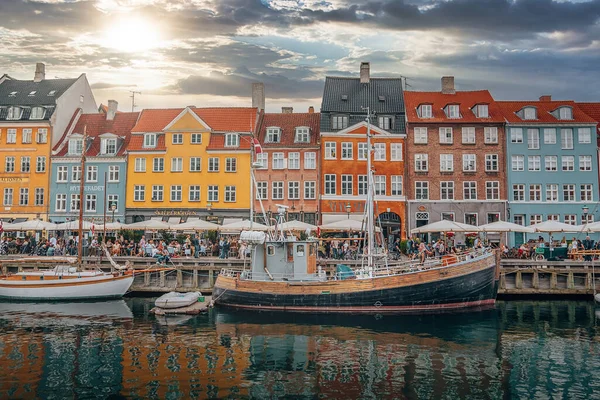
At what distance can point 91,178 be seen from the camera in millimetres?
49906

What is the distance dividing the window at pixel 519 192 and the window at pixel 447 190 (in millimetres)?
5588

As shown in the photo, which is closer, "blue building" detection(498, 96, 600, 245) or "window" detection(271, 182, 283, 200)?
"blue building" detection(498, 96, 600, 245)

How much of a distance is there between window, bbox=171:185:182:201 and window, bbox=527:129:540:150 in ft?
106

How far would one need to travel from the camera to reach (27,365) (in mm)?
17828

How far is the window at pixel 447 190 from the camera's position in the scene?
47.5m

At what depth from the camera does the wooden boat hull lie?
26.8 metres

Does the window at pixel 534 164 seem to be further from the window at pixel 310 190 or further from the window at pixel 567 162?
the window at pixel 310 190

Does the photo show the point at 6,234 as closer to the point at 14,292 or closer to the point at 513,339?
the point at 14,292

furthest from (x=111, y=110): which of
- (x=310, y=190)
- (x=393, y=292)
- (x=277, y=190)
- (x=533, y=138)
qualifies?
(x=533, y=138)

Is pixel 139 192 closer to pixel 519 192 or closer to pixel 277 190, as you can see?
pixel 277 190

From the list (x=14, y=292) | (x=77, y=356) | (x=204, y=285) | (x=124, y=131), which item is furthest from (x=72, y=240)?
(x=77, y=356)

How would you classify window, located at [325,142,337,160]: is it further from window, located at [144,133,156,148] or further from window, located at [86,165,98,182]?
window, located at [86,165,98,182]

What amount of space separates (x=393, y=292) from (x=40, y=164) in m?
38.9

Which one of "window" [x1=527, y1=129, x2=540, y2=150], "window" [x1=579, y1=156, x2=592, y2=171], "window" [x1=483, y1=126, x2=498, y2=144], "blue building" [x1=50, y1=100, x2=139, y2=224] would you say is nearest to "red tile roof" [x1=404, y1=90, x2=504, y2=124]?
"window" [x1=483, y1=126, x2=498, y2=144]
